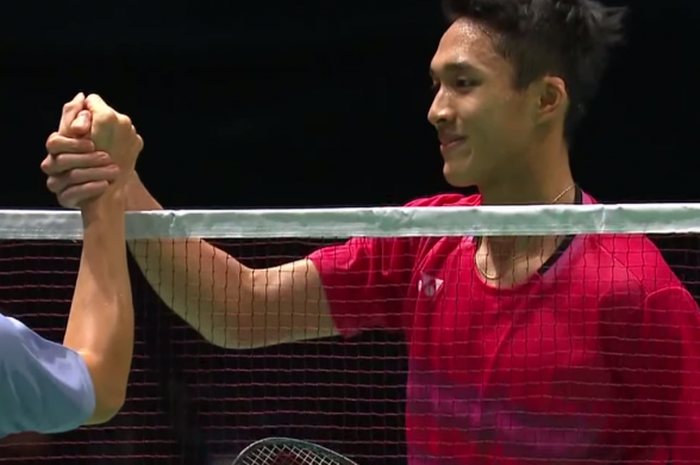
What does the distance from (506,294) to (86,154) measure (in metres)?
0.58

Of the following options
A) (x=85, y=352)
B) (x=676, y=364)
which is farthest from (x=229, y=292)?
(x=676, y=364)

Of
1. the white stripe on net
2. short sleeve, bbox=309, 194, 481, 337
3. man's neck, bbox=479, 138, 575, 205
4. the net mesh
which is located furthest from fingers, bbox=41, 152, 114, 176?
the net mesh

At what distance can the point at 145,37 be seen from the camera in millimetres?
3004

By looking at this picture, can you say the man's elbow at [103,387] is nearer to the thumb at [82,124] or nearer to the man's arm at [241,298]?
the thumb at [82,124]

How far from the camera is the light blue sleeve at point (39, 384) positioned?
111cm

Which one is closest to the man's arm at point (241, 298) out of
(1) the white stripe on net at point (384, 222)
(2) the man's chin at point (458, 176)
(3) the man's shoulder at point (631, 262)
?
(1) the white stripe on net at point (384, 222)

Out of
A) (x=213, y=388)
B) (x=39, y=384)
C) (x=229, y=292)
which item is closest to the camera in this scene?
(x=39, y=384)

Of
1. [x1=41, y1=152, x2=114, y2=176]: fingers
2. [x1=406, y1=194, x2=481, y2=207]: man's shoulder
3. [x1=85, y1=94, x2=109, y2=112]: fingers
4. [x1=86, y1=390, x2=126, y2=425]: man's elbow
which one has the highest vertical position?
[x1=85, y1=94, x2=109, y2=112]: fingers

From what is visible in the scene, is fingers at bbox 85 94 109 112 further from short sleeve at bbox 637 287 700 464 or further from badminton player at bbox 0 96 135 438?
short sleeve at bbox 637 287 700 464

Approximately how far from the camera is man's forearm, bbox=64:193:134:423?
1226 mm

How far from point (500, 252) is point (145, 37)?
162 cm

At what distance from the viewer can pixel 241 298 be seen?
1739mm

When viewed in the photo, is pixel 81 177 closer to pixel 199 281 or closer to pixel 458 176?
pixel 199 281

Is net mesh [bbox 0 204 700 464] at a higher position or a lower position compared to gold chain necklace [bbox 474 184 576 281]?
lower
